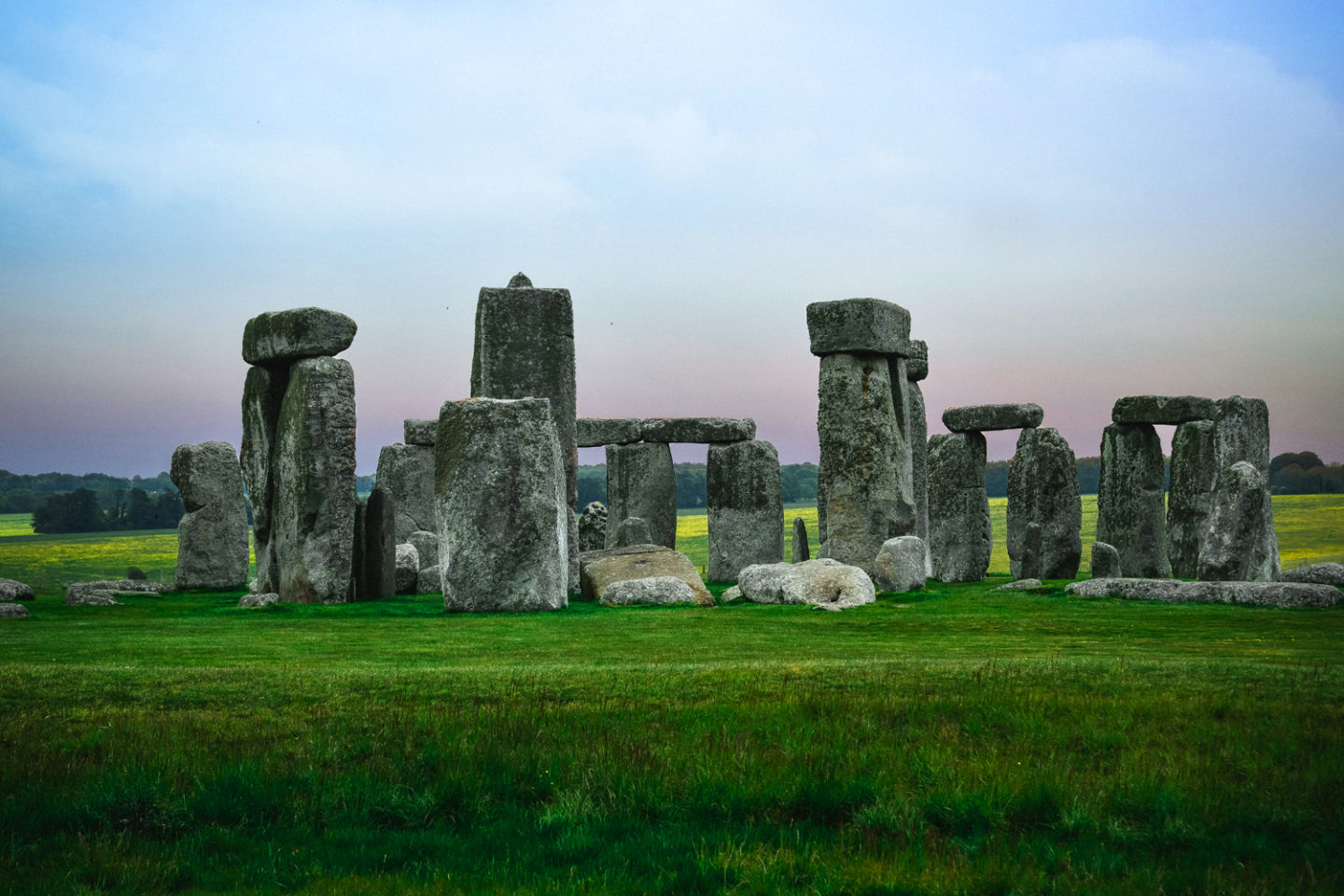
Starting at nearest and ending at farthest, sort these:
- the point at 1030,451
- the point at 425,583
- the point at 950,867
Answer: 1. the point at 950,867
2. the point at 425,583
3. the point at 1030,451

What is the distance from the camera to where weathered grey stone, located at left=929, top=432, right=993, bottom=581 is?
79.0 ft

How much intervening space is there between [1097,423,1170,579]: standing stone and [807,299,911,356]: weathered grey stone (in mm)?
7675

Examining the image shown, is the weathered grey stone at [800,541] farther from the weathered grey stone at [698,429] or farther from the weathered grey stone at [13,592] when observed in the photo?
the weathered grey stone at [13,592]

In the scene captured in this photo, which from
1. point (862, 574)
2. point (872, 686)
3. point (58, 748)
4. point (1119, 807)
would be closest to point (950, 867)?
point (1119, 807)

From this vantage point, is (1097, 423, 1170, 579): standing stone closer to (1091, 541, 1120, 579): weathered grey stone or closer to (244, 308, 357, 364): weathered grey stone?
(1091, 541, 1120, 579): weathered grey stone

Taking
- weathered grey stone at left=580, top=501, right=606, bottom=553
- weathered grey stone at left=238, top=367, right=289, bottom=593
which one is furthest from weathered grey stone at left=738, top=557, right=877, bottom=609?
weathered grey stone at left=580, top=501, right=606, bottom=553

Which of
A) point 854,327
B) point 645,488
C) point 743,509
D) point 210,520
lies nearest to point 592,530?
point 645,488

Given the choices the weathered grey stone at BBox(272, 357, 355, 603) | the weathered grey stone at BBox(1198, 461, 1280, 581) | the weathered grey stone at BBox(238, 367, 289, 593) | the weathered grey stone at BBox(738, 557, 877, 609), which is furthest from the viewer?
the weathered grey stone at BBox(238, 367, 289, 593)

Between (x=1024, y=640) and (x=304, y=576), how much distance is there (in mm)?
10327

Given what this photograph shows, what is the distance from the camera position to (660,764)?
615 centimetres

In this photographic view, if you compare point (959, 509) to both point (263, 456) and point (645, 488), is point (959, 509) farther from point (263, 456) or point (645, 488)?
point (263, 456)

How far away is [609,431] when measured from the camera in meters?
29.7

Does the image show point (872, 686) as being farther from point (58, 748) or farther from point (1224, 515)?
point (1224, 515)

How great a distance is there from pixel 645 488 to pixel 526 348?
10591mm
